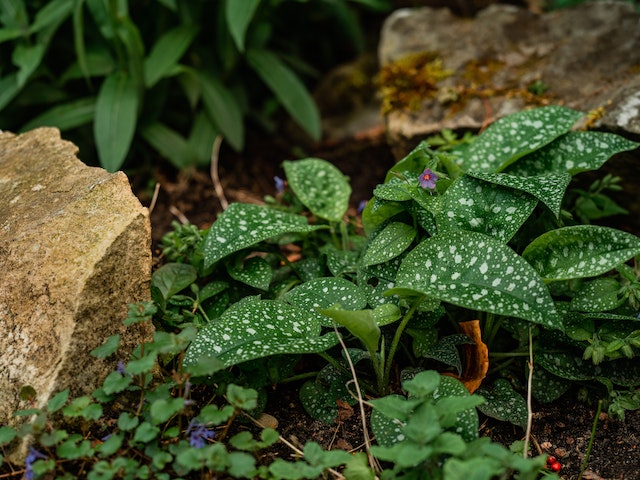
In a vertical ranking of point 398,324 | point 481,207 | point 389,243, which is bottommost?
point 398,324

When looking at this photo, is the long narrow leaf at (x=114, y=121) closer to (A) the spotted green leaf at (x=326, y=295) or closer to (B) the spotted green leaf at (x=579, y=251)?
(A) the spotted green leaf at (x=326, y=295)

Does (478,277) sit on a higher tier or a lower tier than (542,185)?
lower

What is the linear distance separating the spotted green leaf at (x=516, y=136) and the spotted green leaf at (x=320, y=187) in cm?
52

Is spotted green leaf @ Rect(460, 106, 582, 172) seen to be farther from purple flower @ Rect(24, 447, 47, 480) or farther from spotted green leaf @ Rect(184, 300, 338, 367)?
purple flower @ Rect(24, 447, 47, 480)

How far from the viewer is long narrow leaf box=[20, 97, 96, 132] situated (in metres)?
3.50

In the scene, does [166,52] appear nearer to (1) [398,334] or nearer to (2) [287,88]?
(2) [287,88]

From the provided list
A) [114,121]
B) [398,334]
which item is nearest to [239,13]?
[114,121]

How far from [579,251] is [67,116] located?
104 inches

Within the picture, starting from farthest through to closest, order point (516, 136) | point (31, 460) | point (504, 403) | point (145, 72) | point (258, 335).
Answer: point (145, 72) < point (516, 136) < point (504, 403) < point (258, 335) < point (31, 460)

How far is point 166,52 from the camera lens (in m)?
3.50

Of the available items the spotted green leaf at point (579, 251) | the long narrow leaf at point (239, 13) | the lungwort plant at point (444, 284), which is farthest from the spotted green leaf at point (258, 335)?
the long narrow leaf at point (239, 13)

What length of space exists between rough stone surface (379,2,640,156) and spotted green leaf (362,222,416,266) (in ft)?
3.45

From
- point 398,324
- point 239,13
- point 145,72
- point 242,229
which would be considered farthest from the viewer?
point 145,72

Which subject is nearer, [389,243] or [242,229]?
[389,243]
